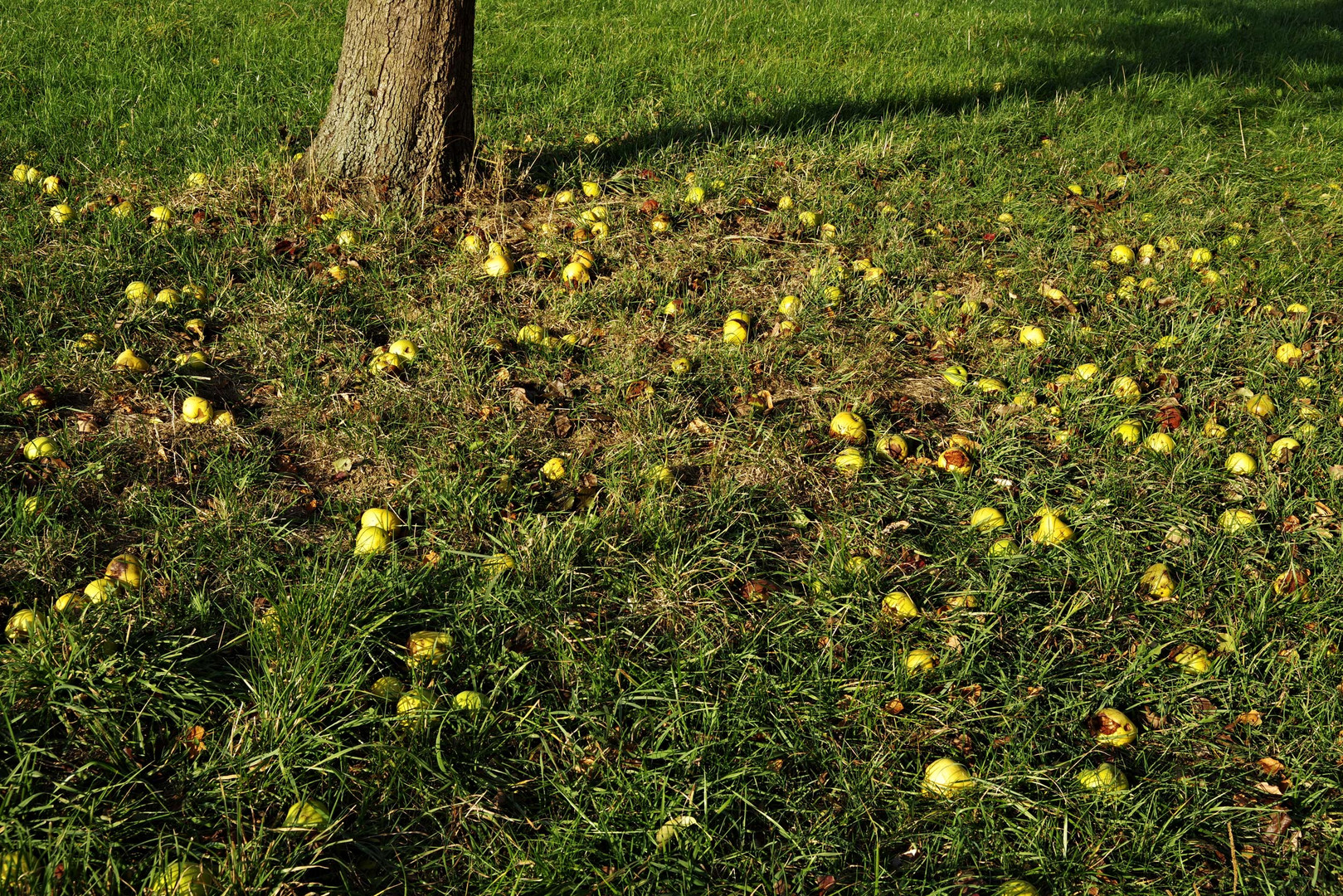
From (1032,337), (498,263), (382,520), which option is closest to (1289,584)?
(1032,337)

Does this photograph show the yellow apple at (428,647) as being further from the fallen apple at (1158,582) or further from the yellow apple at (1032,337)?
the yellow apple at (1032,337)

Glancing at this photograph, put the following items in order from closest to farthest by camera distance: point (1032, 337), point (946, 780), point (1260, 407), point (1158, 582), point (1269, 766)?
1. point (946, 780)
2. point (1269, 766)
3. point (1158, 582)
4. point (1260, 407)
5. point (1032, 337)

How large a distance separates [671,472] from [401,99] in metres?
2.36

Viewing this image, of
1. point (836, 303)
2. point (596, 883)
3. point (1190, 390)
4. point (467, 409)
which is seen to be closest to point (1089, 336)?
point (1190, 390)

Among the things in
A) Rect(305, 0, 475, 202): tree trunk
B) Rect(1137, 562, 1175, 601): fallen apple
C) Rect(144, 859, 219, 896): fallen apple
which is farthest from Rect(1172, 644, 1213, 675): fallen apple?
Rect(305, 0, 475, 202): tree trunk

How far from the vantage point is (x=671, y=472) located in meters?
2.96

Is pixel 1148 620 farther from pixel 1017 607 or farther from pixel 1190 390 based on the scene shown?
pixel 1190 390

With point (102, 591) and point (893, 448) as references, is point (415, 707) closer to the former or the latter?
point (102, 591)

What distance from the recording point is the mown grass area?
2.01 m

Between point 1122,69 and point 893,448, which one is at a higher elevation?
point 1122,69

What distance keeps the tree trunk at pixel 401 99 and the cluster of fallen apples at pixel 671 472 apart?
47 centimetres

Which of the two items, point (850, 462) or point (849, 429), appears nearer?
point (850, 462)

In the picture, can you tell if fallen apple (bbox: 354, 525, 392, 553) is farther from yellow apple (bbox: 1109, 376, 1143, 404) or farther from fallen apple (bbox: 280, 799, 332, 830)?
yellow apple (bbox: 1109, 376, 1143, 404)

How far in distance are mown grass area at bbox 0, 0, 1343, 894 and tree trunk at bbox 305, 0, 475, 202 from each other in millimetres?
224
